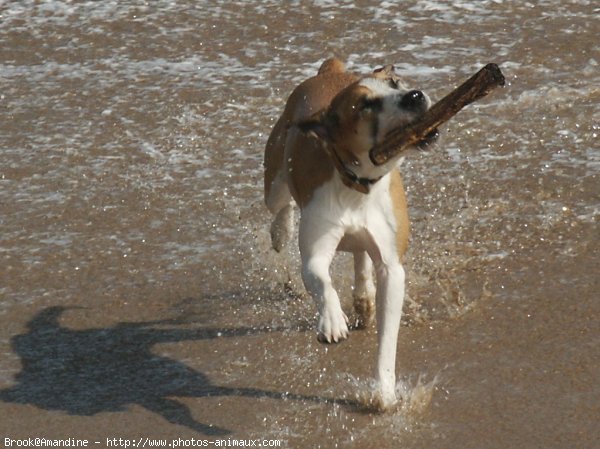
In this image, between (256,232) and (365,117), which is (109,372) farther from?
(365,117)

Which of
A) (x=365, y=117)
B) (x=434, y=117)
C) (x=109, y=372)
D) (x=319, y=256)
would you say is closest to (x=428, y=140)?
(x=434, y=117)

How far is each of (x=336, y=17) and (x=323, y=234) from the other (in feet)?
18.8

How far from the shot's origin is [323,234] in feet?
19.1

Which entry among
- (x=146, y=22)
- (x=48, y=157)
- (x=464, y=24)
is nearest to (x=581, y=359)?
(x=48, y=157)

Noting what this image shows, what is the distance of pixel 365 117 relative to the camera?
5559 mm

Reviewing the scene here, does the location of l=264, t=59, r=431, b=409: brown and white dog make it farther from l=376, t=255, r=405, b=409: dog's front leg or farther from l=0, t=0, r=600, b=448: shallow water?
l=0, t=0, r=600, b=448: shallow water

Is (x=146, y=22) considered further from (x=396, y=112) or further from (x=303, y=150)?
(x=396, y=112)

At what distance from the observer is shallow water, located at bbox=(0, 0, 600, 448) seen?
6016 mm

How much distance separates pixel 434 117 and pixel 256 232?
256 cm

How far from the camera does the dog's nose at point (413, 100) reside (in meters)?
5.50

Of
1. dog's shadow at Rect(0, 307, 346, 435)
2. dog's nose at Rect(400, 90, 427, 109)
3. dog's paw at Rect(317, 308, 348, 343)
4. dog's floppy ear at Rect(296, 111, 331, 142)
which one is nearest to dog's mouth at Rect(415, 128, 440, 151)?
dog's nose at Rect(400, 90, 427, 109)

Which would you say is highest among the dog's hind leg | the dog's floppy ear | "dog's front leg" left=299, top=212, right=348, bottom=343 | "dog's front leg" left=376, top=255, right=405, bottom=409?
the dog's floppy ear

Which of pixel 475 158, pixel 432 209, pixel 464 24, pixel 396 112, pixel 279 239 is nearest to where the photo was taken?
pixel 396 112

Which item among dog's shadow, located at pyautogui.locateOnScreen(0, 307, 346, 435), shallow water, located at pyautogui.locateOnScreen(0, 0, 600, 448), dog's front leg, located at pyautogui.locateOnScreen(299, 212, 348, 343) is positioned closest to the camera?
dog's front leg, located at pyautogui.locateOnScreen(299, 212, 348, 343)
